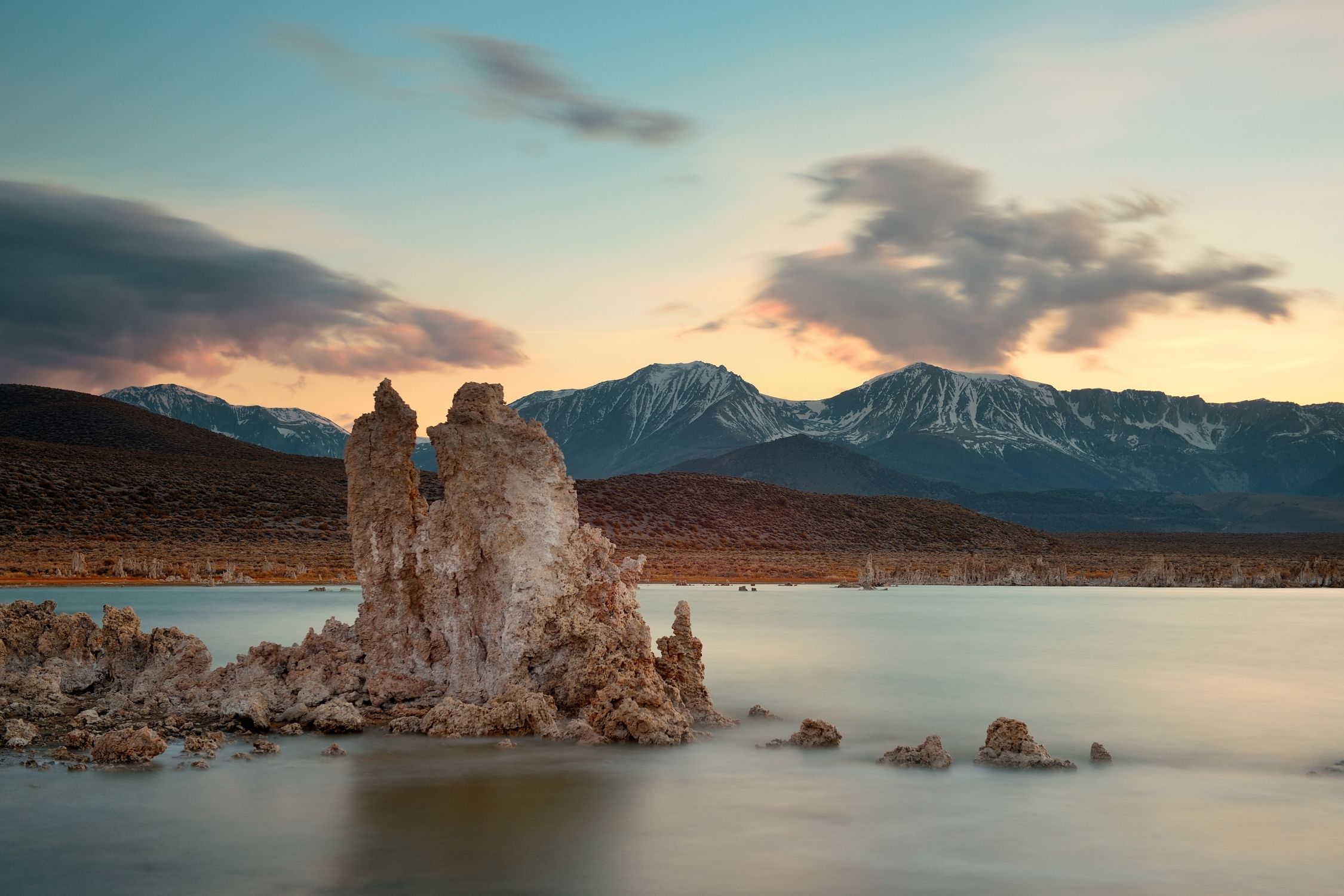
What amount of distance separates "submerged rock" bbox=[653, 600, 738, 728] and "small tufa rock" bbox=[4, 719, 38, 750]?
22.3 feet

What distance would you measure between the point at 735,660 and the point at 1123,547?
93737mm

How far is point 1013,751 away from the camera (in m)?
12.0

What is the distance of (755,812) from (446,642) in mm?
5894

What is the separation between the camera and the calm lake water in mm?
8109

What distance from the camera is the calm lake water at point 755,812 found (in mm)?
8109

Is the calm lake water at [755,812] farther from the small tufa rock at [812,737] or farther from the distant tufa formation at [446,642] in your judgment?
the distant tufa formation at [446,642]

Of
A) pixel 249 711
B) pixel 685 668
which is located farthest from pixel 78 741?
pixel 685 668

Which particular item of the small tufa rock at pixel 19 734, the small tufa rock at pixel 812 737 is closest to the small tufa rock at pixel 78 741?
the small tufa rock at pixel 19 734

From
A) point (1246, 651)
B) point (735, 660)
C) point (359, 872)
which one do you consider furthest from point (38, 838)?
point (1246, 651)

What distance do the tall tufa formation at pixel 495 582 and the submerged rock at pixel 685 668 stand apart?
424mm

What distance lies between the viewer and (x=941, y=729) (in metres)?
14.4

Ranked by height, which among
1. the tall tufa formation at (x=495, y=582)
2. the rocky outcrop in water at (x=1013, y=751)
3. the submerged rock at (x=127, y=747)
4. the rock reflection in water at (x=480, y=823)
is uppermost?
the tall tufa formation at (x=495, y=582)

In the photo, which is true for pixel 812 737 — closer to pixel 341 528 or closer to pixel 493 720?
pixel 493 720

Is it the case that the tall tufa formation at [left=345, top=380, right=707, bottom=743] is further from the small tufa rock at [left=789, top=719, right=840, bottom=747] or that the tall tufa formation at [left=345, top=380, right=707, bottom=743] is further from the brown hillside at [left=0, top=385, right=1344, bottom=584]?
the brown hillside at [left=0, top=385, right=1344, bottom=584]
